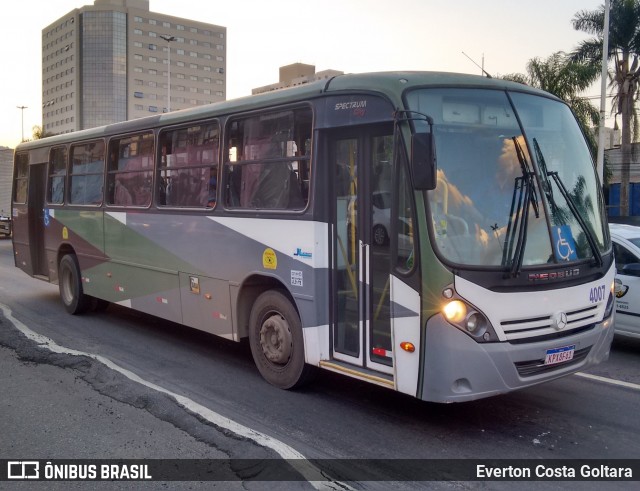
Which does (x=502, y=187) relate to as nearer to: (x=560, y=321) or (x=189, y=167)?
(x=560, y=321)

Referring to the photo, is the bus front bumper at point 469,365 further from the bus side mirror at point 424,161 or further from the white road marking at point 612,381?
the white road marking at point 612,381

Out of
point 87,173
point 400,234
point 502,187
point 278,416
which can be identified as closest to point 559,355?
point 502,187

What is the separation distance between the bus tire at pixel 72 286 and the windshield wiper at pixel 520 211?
26.7 ft

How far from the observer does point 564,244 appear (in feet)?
18.4

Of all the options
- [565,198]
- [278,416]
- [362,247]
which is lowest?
[278,416]

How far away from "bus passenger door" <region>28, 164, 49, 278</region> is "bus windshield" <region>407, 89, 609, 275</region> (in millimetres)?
9703

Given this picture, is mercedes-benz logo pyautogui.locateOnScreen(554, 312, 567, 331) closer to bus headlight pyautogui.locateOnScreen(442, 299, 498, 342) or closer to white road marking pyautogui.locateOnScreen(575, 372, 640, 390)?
bus headlight pyautogui.locateOnScreen(442, 299, 498, 342)

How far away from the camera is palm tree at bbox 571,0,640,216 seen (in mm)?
26656

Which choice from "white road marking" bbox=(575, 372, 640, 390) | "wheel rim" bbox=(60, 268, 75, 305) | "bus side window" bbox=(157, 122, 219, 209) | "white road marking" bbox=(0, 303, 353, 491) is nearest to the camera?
"white road marking" bbox=(0, 303, 353, 491)

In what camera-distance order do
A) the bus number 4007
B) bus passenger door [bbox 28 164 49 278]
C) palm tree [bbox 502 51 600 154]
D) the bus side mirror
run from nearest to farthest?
the bus side mirror, the bus number 4007, bus passenger door [bbox 28 164 49 278], palm tree [bbox 502 51 600 154]

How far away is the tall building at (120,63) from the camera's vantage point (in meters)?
139

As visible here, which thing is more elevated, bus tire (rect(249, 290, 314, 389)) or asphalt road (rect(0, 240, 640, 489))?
bus tire (rect(249, 290, 314, 389))

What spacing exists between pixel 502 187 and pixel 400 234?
92 centimetres

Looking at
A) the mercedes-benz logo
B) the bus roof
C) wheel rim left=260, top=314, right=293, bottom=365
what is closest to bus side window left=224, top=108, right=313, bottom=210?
the bus roof
